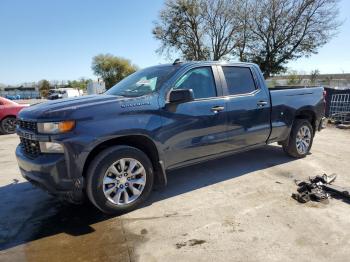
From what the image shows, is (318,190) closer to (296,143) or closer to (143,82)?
(296,143)

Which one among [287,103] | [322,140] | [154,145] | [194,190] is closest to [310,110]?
[287,103]

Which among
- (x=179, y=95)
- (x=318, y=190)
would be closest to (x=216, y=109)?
(x=179, y=95)

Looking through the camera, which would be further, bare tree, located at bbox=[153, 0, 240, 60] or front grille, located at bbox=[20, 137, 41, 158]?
bare tree, located at bbox=[153, 0, 240, 60]

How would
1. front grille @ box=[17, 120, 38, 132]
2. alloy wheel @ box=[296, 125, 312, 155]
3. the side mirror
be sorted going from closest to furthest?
front grille @ box=[17, 120, 38, 132] → the side mirror → alloy wheel @ box=[296, 125, 312, 155]

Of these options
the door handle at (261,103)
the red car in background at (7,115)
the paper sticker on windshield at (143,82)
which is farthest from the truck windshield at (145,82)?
the red car in background at (7,115)

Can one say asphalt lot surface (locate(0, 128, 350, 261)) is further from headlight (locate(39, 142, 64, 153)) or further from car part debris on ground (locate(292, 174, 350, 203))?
headlight (locate(39, 142, 64, 153))

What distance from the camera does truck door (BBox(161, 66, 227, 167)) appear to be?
13.5 ft

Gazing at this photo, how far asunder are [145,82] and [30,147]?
1782 mm

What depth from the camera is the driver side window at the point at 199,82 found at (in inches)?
172

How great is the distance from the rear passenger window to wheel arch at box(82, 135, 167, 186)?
162 centimetres

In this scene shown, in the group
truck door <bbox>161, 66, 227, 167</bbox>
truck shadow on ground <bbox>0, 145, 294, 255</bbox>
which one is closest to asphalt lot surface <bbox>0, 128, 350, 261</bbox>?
truck shadow on ground <bbox>0, 145, 294, 255</bbox>

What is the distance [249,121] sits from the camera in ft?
16.5

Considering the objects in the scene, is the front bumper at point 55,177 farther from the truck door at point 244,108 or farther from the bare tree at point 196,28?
the bare tree at point 196,28

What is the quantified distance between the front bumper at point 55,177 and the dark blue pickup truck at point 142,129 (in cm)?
1
